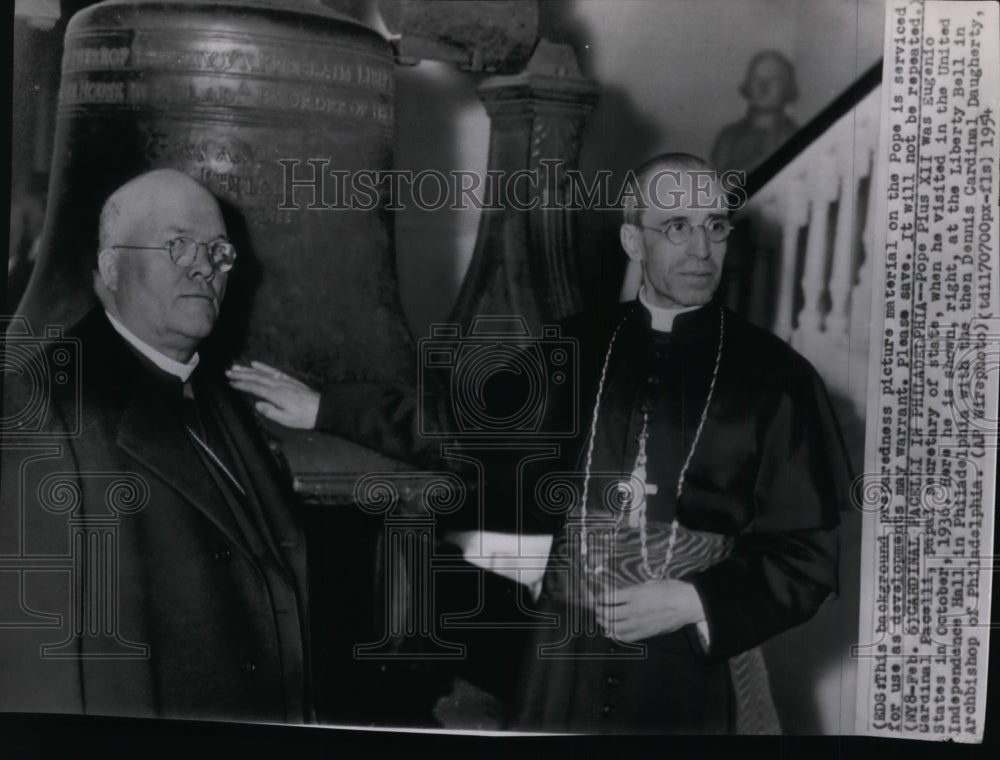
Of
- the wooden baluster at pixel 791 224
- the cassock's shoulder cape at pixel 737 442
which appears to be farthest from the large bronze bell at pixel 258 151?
the wooden baluster at pixel 791 224

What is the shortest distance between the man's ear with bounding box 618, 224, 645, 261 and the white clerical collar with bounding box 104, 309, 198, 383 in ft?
4.47

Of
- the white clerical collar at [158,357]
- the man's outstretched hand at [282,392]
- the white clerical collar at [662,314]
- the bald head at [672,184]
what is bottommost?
the man's outstretched hand at [282,392]

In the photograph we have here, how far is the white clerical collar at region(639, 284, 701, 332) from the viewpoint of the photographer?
13.4ft

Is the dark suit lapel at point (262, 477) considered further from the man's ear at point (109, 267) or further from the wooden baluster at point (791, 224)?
the wooden baluster at point (791, 224)

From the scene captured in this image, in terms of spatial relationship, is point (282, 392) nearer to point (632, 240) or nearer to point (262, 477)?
point (262, 477)

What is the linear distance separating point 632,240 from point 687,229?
0.56 feet

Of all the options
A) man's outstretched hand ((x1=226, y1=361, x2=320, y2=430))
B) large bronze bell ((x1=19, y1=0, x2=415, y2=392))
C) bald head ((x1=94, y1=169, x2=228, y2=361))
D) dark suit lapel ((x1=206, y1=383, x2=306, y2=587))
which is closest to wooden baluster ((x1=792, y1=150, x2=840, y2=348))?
large bronze bell ((x1=19, y1=0, x2=415, y2=392))

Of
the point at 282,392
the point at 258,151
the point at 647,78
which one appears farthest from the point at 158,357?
the point at 647,78

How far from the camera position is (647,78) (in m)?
4.06

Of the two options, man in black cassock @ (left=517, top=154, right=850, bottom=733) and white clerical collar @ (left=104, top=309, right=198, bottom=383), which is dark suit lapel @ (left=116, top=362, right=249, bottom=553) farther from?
man in black cassock @ (left=517, top=154, right=850, bottom=733)

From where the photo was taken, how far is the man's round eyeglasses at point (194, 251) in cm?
402

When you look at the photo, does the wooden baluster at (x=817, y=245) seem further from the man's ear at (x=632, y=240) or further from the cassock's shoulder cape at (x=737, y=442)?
the man's ear at (x=632, y=240)

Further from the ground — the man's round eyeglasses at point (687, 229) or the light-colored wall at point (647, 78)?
the light-colored wall at point (647, 78)

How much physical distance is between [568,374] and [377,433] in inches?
24.3
